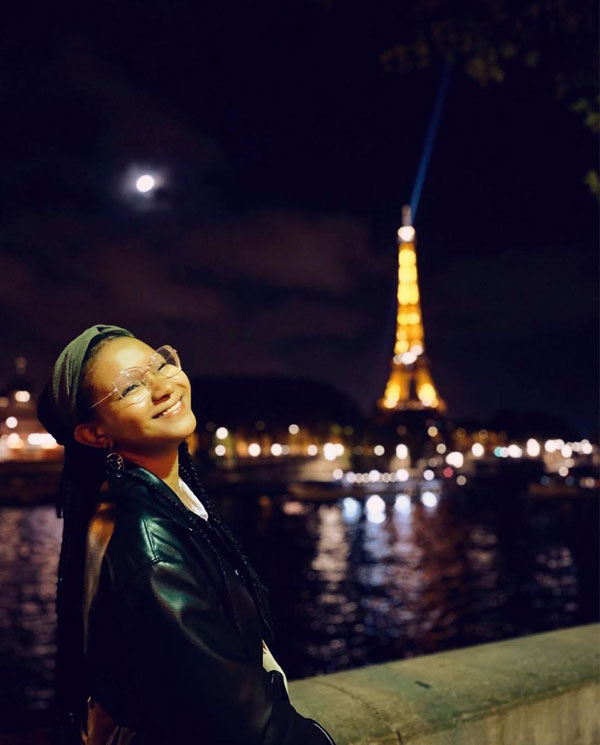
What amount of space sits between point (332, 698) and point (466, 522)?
4446 cm

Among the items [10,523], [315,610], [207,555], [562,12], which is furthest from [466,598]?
[10,523]

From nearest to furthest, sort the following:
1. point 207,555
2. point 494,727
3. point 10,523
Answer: point 207,555
point 494,727
point 10,523

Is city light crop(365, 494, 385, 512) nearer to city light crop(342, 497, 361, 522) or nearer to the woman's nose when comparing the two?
city light crop(342, 497, 361, 522)

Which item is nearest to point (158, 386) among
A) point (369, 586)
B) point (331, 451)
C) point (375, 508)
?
point (369, 586)

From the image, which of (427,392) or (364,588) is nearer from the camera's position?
(364,588)

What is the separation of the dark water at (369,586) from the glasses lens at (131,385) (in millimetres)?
2010

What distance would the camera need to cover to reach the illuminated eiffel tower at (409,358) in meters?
104

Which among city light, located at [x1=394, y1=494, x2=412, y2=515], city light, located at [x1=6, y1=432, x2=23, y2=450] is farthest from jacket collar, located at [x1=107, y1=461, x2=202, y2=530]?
city light, located at [x1=6, y1=432, x2=23, y2=450]

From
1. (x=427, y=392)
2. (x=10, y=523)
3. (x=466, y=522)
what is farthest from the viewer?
(x=427, y=392)

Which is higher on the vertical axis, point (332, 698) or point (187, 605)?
point (187, 605)

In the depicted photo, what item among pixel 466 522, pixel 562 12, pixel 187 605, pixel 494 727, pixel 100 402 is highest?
pixel 562 12

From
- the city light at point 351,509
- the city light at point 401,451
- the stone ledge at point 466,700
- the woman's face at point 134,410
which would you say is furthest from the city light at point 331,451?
the woman's face at point 134,410

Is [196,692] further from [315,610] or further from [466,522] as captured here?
[466,522]

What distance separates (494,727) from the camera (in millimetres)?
2725
